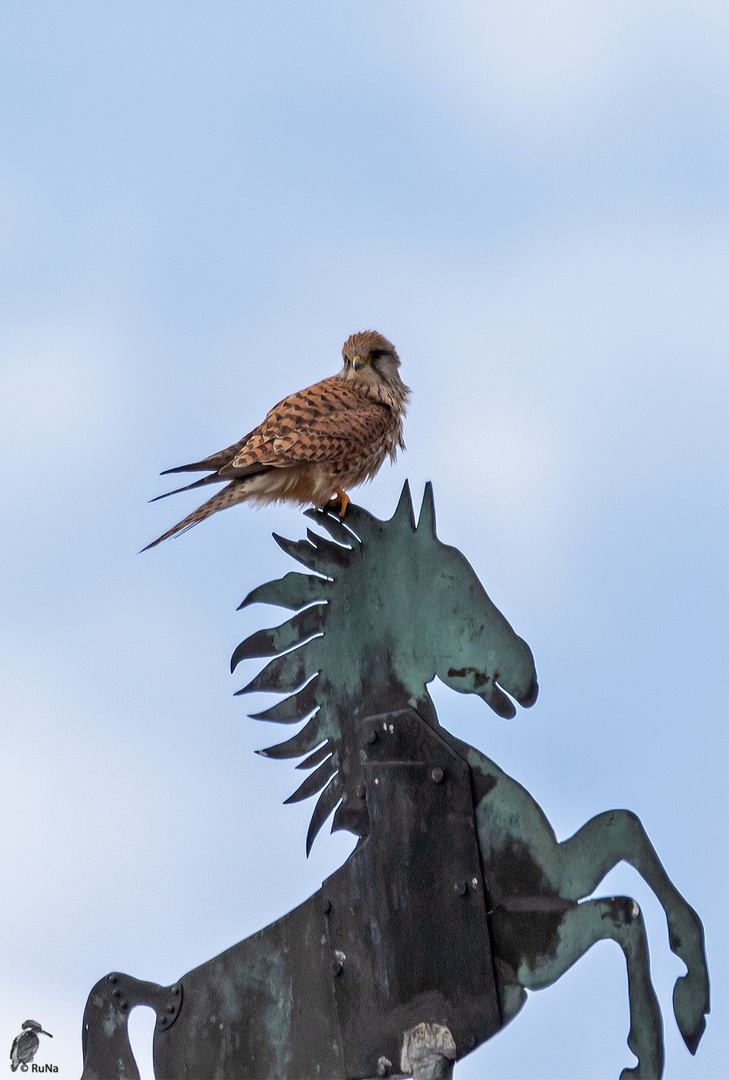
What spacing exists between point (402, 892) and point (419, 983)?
153mm

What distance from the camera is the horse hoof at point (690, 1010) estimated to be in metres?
1.99

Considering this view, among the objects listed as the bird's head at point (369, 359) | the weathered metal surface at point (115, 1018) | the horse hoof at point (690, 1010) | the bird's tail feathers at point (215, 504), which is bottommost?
the horse hoof at point (690, 1010)

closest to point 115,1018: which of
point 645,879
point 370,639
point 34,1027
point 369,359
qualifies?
point 34,1027

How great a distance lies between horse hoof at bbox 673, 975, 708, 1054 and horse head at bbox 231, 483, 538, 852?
1.69 feet

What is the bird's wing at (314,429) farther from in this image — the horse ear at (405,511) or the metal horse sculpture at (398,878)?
the horse ear at (405,511)

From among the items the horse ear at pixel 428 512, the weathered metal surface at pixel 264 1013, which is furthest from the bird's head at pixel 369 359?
the weathered metal surface at pixel 264 1013

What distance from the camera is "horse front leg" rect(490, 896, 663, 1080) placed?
78.8 inches

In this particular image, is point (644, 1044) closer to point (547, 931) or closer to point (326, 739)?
point (547, 931)

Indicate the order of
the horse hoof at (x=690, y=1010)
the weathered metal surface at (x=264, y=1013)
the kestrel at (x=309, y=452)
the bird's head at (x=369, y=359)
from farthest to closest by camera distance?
the bird's head at (x=369, y=359), the kestrel at (x=309, y=452), the weathered metal surface at (x=264, y=1013), the horse hoof at (x=690, y=1010)

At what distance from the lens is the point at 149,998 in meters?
2.64

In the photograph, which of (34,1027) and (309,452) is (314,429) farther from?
(34,1027)

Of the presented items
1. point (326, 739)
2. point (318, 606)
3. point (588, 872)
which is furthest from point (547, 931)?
point (318, 606)

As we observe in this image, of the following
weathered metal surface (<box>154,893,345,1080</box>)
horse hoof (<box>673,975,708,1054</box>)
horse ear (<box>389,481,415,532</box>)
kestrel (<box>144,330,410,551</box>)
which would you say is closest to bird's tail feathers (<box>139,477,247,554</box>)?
kestrel (<box>144,330,410,551</box>)
